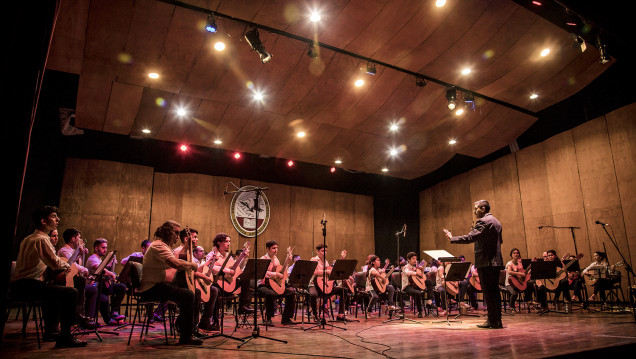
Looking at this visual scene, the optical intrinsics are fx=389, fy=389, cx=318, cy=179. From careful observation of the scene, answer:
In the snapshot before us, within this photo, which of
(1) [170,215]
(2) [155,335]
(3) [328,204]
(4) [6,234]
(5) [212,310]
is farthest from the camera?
(3) [328,204]

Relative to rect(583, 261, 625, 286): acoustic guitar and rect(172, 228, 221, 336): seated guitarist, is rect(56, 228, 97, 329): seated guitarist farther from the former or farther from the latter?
rect(583, 261, 625, 286): acoustic guitar

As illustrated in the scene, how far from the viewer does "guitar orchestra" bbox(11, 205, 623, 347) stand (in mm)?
4418

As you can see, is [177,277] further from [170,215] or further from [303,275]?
[170,215]

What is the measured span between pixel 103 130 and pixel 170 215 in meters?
2.98

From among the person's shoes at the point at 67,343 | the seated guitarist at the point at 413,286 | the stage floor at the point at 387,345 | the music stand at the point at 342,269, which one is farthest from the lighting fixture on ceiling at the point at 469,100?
the person's shoes at the point at 67,343

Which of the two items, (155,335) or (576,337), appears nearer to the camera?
(576,337)

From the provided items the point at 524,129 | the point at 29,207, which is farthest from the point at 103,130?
the point at 524,129

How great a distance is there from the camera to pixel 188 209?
11625 millimetres

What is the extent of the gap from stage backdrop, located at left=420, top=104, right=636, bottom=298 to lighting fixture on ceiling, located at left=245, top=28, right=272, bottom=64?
8611 mm

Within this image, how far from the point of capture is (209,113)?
9656 millimetres

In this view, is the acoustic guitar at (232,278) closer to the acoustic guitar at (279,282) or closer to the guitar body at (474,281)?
the acoustic guitar at (279,282)

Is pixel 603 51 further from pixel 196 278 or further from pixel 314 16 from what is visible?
pixel 196 278

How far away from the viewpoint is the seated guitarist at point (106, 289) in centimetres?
665

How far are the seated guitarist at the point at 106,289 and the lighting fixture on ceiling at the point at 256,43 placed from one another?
175 inches
